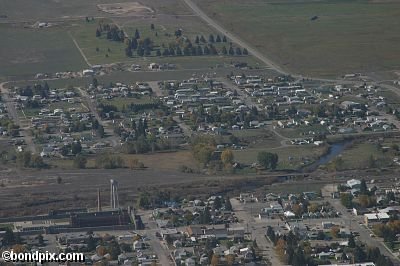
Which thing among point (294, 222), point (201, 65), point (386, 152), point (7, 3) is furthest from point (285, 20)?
point (294, 222)

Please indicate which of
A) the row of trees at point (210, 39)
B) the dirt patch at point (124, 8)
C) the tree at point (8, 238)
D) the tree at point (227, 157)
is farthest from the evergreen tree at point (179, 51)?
the tree at point (8, 238)

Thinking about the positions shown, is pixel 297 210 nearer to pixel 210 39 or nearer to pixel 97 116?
pixel 97 116

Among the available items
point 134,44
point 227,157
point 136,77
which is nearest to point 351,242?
point 227,157

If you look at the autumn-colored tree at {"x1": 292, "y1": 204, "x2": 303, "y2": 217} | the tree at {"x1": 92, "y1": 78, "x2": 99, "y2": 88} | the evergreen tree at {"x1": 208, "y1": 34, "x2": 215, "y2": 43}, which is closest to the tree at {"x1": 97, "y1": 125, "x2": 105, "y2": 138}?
the tree at {"x1": 92, "y1": 78, "x2": 99, "y2": 88}

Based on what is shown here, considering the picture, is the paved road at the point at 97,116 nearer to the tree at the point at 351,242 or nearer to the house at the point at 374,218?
the house at the point at 374,218

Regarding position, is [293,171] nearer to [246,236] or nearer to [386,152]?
[386,152]

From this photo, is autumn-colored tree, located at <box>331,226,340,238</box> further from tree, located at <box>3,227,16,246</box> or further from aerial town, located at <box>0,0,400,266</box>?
tree, located at <box>3,227,16,246</box>

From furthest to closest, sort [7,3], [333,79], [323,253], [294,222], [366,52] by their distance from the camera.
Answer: [7,3]
[366,52]
[333,79]
[294,222]
[323,253]
